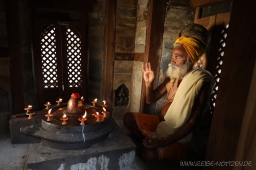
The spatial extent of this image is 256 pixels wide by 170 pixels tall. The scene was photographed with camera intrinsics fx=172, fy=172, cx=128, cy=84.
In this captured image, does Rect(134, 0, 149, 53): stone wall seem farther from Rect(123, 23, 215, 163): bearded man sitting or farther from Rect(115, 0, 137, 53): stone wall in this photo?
Rect(123, 23, 215, 163): bearded man sitting

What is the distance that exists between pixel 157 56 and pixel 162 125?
1.41 metres

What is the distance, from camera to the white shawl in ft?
8.06

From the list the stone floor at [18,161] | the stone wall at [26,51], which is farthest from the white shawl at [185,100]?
the stone wall at [26,51]

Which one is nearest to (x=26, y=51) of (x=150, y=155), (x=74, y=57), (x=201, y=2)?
(x=74, y=57)

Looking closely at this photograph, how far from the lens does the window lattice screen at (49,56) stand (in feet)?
14.3

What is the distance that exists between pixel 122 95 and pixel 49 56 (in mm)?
2155

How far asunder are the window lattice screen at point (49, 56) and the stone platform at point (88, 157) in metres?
2.57

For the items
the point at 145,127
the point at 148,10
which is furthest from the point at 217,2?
the point at 145,127

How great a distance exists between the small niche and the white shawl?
1.78 m

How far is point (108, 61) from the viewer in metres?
4.04

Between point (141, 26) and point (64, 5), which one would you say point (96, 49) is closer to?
point (64, 5)

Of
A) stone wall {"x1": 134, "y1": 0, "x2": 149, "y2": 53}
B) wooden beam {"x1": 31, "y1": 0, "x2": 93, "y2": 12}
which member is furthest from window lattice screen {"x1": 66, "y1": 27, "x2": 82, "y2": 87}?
stone wall {"x1": 134, "y1": 0, "x2": 149, "y2": 53}

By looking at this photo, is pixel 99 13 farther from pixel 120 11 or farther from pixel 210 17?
pixel 210 17

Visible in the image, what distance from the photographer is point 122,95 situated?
4324 mm
